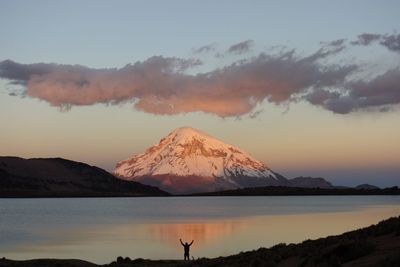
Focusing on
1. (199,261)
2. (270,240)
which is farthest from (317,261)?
(270,240)

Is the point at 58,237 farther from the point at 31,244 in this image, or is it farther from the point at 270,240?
the point at 270,240

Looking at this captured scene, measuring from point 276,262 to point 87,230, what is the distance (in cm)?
5353

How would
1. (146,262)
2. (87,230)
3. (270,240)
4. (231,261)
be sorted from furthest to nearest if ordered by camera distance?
(87,230) → (270,240) → (146,262) → (231,261)

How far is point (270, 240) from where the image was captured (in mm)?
61250

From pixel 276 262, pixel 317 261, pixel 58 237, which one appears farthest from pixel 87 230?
pixel 317 261

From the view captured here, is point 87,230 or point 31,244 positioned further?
point 87,230

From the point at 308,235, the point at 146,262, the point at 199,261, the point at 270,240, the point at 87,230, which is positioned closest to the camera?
the point at 199,261

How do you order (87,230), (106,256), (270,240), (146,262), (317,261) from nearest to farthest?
(317,261), (146,262), (106,256), (270,240), (87,230)

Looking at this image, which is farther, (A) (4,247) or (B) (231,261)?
(A) (4,247)

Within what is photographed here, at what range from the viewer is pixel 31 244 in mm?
58656

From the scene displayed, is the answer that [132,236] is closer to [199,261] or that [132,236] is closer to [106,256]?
Answer: [106,256]

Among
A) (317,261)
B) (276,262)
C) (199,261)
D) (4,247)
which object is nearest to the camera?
(317,261)

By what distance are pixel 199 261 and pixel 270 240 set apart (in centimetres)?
2707

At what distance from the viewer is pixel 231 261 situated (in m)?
31.3
